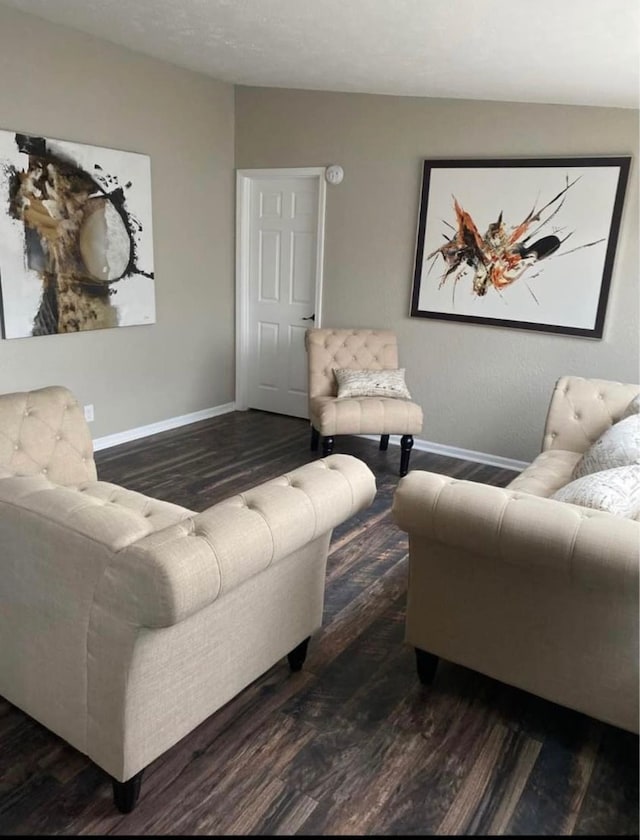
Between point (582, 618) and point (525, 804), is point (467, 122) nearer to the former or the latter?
point (582, 618)

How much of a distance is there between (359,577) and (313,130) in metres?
3.48

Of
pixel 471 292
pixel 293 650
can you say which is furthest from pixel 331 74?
pixel 293 650

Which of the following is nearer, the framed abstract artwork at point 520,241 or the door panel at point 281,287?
the framed abstract artwork at point 520,241

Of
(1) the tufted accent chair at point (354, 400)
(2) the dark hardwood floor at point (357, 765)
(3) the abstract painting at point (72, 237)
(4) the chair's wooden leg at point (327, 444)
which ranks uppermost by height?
(3) the abstract painting at point (72, 237)

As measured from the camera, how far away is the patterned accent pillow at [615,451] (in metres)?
2.52

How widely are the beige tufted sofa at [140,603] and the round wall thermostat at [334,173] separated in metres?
3.40

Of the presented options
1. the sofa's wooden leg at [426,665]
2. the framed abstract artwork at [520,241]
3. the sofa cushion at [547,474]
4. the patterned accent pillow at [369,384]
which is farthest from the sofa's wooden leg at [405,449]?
the sofa's wooden leg at [426,665]

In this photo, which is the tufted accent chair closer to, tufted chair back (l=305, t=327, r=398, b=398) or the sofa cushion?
tufted chair back (l=305, t=327, r=398, b=398)

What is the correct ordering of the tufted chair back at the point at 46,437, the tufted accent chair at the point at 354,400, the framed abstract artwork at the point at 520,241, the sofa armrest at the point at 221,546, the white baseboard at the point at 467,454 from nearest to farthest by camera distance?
1. the sofa armrest at the point at 221,546
2. the tufted chair back at the point at 46,437
3. the framed abstract artwork at the point at 520,241
4. the tufted accent chair at the point at 354,400
5. the white baseboard at the point at 467,454

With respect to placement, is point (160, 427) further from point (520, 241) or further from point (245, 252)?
point (520, 241)

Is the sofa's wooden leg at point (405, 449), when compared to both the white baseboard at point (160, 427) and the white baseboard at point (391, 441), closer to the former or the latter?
the white baseboard at point (391, 441)

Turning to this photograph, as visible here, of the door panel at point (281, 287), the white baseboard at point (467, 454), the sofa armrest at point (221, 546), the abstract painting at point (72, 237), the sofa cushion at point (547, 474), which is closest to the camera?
the sofa armrest at point (221, 546)

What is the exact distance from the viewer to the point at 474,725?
2025 mm

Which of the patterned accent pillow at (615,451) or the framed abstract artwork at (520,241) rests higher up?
the framed abstract artwork at (520,241)
